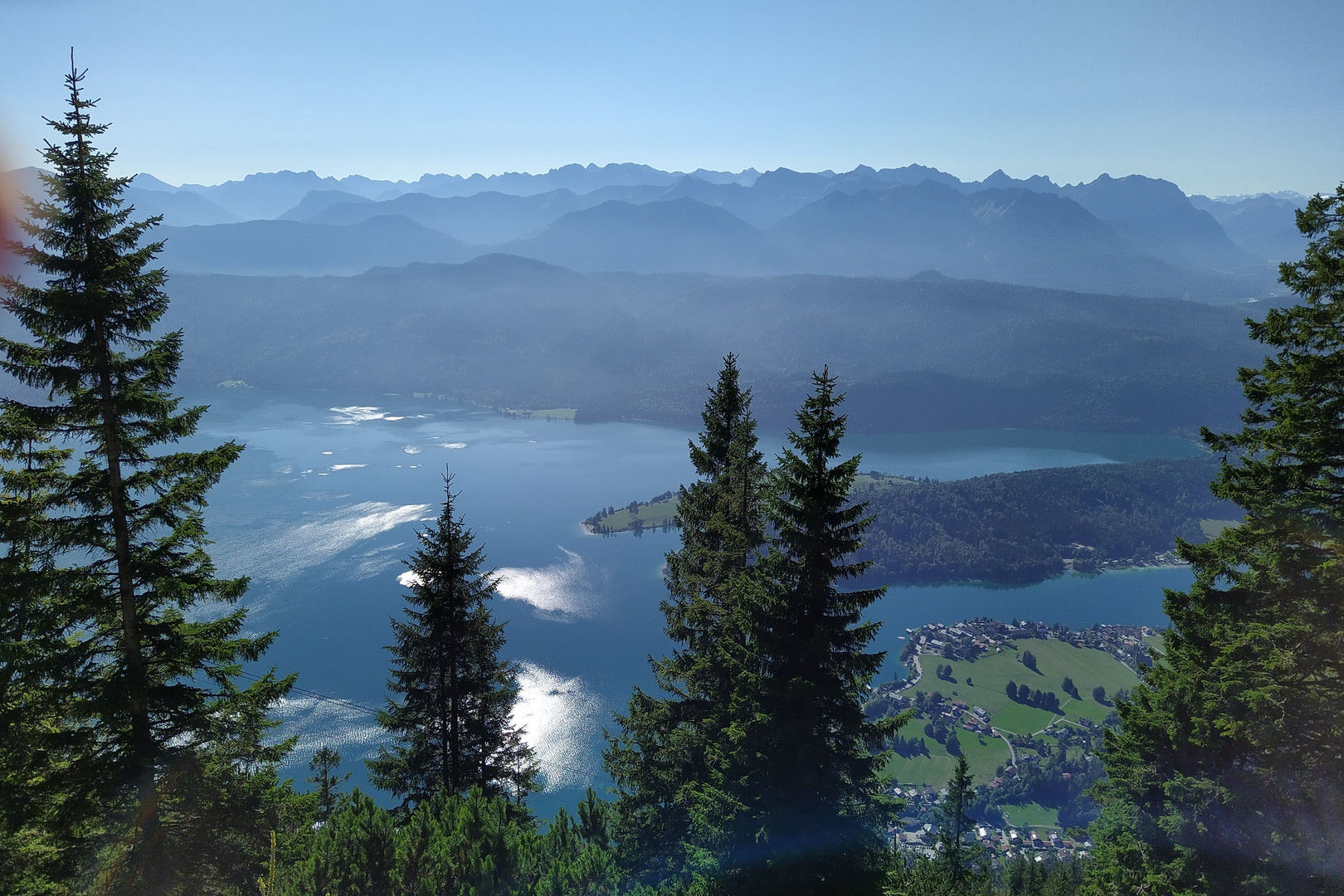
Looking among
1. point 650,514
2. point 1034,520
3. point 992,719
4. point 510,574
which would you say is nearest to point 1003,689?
point 992,719

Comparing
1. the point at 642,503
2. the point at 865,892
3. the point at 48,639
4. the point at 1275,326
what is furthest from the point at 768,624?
the point at 642,503

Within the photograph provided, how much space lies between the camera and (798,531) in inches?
470

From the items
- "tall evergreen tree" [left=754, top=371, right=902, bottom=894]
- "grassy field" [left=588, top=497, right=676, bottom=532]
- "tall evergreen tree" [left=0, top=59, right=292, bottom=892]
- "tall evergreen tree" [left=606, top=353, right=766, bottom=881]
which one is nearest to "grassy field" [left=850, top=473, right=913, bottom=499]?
"grassy field" [left=588, top=497, right=676, bottom=532]

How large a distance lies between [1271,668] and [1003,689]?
→ 70.5 m

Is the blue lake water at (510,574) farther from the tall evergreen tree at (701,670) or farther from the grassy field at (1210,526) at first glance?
the tall evergreen tree at (701,670)

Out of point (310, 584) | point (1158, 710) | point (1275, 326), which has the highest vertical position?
point (1275, 326)

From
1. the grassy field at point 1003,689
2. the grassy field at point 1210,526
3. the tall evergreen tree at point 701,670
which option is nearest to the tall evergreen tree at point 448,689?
the tall evergreen tree at point 701,670

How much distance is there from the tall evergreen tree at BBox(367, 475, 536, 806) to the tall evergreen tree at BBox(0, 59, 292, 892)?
27.3 feet

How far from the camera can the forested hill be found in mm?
116000

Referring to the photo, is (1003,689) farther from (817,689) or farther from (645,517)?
(817,689)

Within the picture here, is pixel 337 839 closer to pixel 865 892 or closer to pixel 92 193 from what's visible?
pixel 865 892

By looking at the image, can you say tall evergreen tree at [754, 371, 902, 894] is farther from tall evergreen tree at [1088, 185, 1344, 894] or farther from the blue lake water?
the blue lake water

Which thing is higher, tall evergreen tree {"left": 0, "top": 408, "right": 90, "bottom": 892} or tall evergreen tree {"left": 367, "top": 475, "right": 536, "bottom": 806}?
tall evergreen tree {"left": 0, "top": 408, "right": 90, "bottom": 892}

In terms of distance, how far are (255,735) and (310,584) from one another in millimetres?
86426
